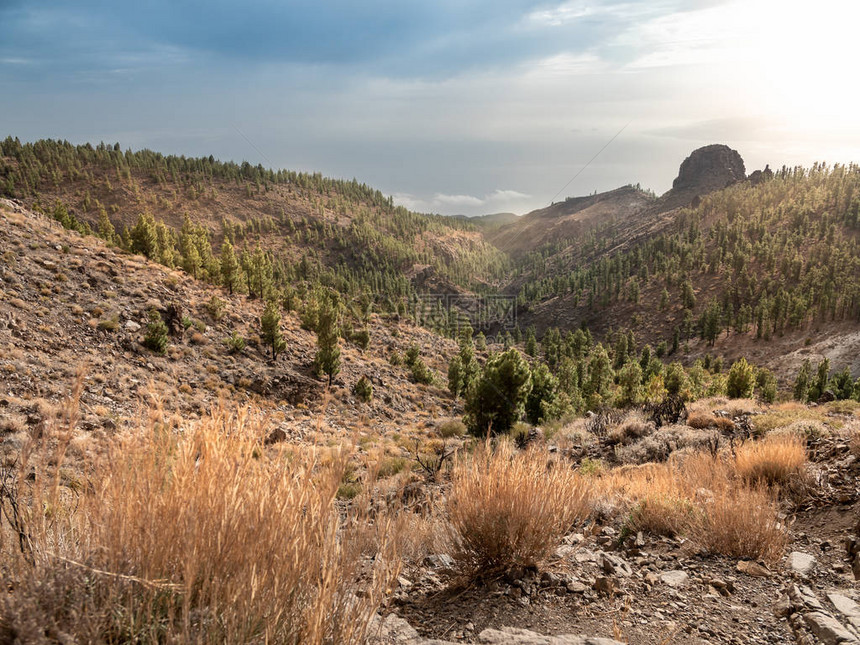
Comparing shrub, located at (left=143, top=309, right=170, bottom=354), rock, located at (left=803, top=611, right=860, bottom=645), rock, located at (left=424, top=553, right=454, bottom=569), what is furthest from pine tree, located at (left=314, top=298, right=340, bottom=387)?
rock, located at (left=803, top=611, right=860, bottom=645)

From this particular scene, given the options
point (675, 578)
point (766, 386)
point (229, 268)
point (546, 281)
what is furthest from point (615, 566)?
point (546, 281)

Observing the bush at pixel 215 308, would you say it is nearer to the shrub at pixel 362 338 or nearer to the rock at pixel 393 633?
the shrub at pixel 362 338

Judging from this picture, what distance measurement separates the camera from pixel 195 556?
1629 millimetres

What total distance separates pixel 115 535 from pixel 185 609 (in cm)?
72

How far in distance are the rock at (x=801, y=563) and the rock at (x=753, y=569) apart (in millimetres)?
262

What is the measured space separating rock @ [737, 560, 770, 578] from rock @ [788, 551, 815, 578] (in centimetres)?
26

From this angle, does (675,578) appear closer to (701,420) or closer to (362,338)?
(701,420)

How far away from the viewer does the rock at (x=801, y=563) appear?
3.60 meters

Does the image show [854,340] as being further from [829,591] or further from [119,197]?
[119,197]

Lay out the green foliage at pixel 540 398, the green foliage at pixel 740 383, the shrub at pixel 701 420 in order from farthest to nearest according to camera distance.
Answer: the green foliage at pixel 740 383 < the green foliage at pixel 540 398 < the shrub at pixel 701 420

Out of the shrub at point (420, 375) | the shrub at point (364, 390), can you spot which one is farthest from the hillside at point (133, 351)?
the shrub at point (420, 375)

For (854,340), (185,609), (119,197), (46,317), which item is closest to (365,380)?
(46,317)

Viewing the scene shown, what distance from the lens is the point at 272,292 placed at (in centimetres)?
5253

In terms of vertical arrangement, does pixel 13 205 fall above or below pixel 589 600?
above
